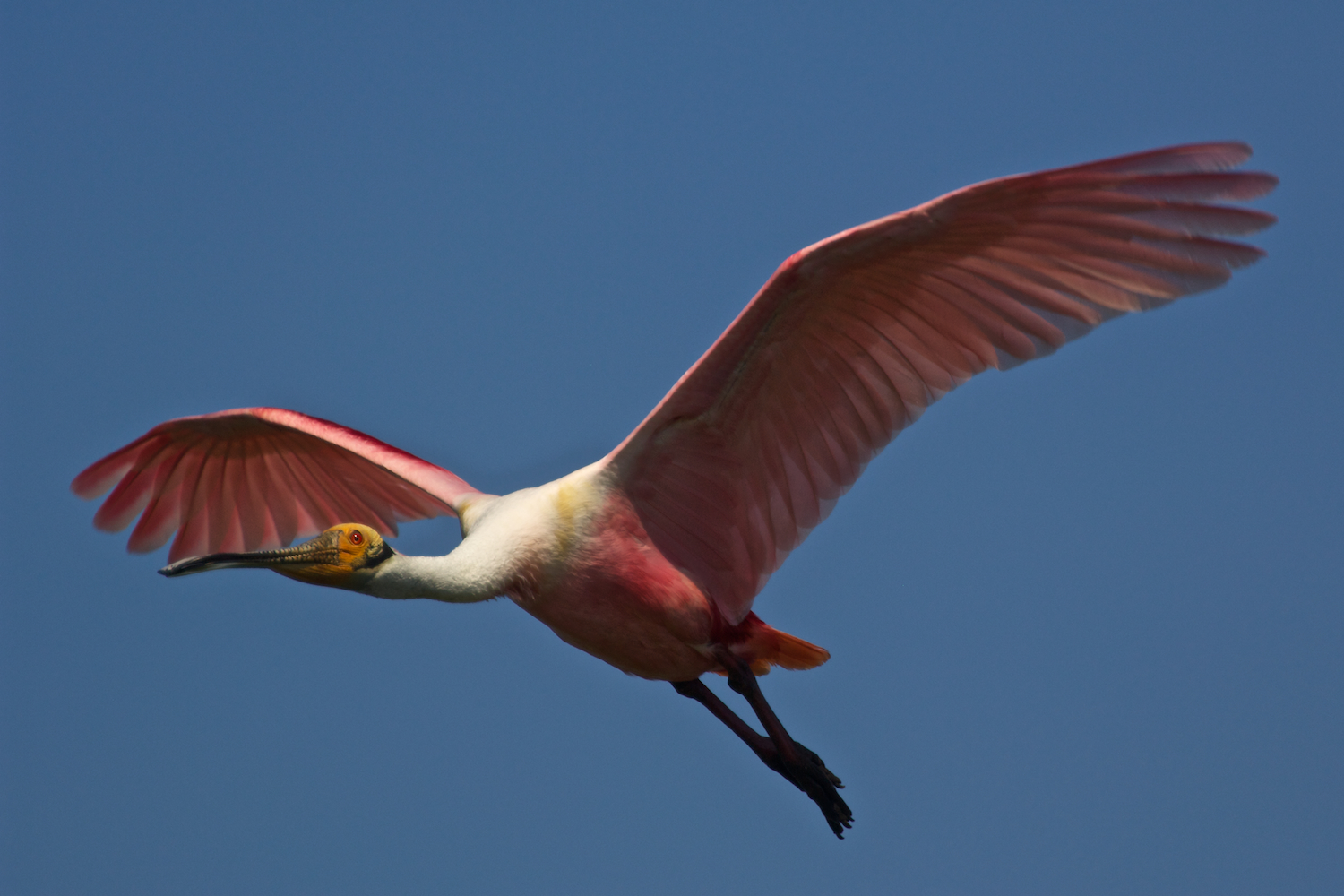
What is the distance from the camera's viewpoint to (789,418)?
7668mm

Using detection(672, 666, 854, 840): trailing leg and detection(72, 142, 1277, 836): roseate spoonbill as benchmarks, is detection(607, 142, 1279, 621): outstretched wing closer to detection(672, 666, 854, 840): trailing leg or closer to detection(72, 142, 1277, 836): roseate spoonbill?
detection(72, 142, 1277, 836): roseate spoonbill

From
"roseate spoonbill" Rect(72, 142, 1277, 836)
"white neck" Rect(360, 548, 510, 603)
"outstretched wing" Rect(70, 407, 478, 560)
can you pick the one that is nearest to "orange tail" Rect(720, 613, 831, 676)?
"roseate spoonbill" Rect(72, 142, 1277, 836)

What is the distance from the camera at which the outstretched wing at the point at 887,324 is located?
6.41m

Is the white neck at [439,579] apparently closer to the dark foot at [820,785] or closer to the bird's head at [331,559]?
the bird's head at [331,559]

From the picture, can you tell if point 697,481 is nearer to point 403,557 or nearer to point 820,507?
point 820,507

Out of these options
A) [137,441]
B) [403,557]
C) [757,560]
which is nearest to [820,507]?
[757,560]

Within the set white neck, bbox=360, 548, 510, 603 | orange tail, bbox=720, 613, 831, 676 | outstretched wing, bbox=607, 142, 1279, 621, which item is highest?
outstretched wing, bbox=607, 142, 1279, 621

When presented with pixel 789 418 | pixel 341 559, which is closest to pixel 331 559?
pixel 341 559

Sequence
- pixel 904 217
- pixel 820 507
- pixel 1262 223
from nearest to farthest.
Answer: pixel 1262 223 < pixel 904 217 < pixel 820 507

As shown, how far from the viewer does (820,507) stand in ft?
26.0

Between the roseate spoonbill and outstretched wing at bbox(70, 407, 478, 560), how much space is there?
1.41m

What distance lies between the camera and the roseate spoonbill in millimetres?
6535

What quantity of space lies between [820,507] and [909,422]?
77 cm

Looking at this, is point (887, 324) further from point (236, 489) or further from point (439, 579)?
point (236, 489)
